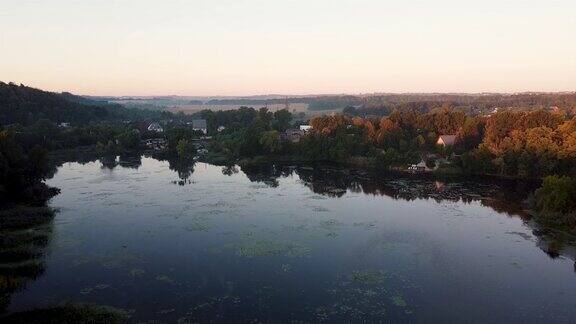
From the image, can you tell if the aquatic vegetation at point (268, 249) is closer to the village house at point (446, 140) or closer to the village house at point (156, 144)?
the village house at point (446, 140)

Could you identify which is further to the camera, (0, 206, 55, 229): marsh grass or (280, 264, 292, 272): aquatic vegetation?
(0, 206, 55, 229): marsh grass

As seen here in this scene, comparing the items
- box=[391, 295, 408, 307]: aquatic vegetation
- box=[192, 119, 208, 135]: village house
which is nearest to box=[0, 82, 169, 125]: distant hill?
box=[192, 119, 208, 135]: village house

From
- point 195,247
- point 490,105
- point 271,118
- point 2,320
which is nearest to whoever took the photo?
point 2,320

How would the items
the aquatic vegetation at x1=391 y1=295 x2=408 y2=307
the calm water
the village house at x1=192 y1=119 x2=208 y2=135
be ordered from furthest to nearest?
the village house at x1=192 y1=119 x2=208 y2=135, the aquatic vegetation at x1=391 y1=295 x2=408 y2=307, the calm water

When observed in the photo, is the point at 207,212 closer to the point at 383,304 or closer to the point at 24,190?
the point at 24,190

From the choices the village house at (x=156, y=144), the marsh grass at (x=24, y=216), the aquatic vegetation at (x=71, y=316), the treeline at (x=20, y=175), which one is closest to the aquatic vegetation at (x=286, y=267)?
the aquatic vegetation at (x=71, y=316)

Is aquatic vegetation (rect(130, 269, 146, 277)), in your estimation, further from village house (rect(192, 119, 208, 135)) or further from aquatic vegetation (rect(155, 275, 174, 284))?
village house (rect(192, 119, 208, 135))

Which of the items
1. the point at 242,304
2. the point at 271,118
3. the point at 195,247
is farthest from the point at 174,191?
the point at 271,118

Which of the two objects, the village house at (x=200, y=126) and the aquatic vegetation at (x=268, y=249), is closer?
the aquatic vegetation at (x=268, y=249)
